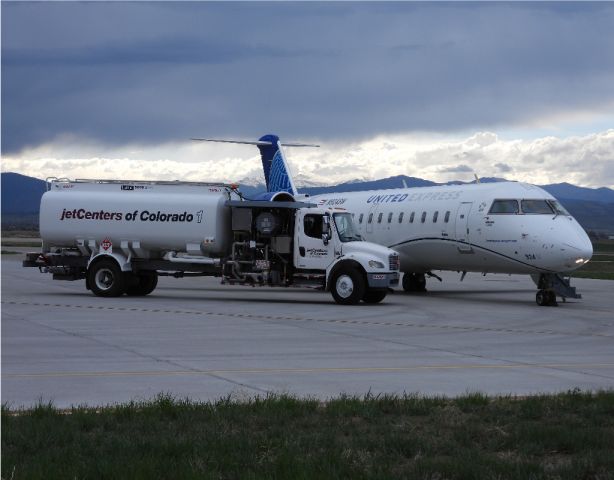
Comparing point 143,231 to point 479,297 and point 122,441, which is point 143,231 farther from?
point 122,441

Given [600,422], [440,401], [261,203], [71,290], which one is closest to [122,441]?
[440,401]

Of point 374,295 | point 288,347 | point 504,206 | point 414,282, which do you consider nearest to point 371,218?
point 414,282

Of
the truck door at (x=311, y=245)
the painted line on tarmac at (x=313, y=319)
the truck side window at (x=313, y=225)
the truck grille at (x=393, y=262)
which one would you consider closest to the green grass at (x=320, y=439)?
the painted line on tarmac at (x=313, y=319)

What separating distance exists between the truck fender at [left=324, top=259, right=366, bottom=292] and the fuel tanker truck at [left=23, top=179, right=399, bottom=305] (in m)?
0.07

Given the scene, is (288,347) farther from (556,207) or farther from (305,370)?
(556,207)

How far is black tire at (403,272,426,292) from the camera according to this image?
35.8 meters

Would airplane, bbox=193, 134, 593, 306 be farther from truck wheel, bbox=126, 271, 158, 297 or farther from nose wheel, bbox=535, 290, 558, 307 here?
truck wheel, bbox=126, 271, 158, 297

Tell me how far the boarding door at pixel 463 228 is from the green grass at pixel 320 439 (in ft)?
63.9

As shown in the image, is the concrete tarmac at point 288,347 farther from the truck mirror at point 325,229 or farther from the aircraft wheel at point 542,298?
the truck mirror at point 325,229

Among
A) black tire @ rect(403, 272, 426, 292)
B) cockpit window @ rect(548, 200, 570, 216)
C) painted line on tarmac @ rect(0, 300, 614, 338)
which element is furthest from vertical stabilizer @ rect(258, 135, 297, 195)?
painted line on tarmac @ rect(0, 300, 614, 338)

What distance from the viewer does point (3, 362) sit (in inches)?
572

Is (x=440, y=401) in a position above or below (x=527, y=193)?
below

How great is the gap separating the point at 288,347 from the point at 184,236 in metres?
13.0

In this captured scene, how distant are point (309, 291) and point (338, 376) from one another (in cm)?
2330
